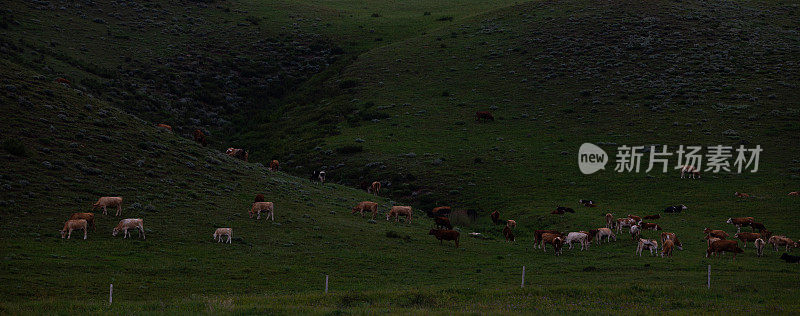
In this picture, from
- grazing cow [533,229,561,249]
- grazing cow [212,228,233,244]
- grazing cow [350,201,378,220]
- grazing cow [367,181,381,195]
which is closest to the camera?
grazing cow [212,228,233,244]

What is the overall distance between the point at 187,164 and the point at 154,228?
1302cm

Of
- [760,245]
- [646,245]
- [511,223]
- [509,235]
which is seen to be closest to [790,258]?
[760,245]

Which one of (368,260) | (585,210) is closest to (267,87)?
(585,210)

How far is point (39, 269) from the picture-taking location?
68.4 ft

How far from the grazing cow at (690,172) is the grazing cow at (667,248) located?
22.5 meters

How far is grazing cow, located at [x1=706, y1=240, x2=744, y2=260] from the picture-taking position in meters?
29.1

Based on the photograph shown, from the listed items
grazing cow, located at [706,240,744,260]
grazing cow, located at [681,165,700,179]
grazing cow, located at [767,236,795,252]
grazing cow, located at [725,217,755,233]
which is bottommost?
grazing cow, located at [706,240,744,260]

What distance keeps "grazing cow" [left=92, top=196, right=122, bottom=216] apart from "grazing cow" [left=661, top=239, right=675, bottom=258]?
2765cm

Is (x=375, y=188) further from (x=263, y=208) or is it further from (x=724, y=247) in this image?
(x=724, y=247)

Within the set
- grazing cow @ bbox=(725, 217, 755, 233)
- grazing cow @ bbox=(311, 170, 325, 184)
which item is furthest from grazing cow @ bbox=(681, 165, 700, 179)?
grazing cow @ bbox=(311, 170, 325, 184)

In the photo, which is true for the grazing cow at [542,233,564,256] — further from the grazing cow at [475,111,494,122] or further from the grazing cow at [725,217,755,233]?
the grazing cow at [475,111,494,122]

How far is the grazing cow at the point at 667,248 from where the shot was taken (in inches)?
1182

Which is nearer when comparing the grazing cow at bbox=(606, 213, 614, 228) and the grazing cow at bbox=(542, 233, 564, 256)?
the grazing cow at bbox=(542, 233, 564, 256)

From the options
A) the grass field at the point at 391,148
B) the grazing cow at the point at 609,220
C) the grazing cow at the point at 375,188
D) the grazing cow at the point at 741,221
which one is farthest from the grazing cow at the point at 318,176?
the grazing cow at the point at 741,221
